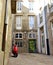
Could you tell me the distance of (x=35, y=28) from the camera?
2448 centimetres

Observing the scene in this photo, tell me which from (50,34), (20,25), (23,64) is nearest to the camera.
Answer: (23,64)

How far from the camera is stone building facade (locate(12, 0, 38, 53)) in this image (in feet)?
77.8

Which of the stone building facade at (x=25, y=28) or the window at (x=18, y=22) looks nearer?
the stone building facade at (x=25, y=28)

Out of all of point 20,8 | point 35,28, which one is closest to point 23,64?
point 35,28

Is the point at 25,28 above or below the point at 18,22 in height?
below

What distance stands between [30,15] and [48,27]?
667 centimetres

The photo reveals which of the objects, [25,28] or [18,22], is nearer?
[25,28]

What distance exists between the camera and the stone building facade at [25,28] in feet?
77.8

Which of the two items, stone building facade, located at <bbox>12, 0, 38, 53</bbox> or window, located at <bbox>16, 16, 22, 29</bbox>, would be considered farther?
window, located at <bbox>16, 16, 22, 29</bbox>

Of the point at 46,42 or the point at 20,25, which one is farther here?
the point at 20,25

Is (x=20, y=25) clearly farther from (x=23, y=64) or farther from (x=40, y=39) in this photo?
(x=23, y=64)

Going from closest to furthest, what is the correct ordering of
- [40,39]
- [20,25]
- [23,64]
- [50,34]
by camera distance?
1. [23,64]
2. [50,34]
3. [40,39]
4. [20,25]

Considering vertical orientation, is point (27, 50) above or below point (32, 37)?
below

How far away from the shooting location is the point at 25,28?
79.9 ft
